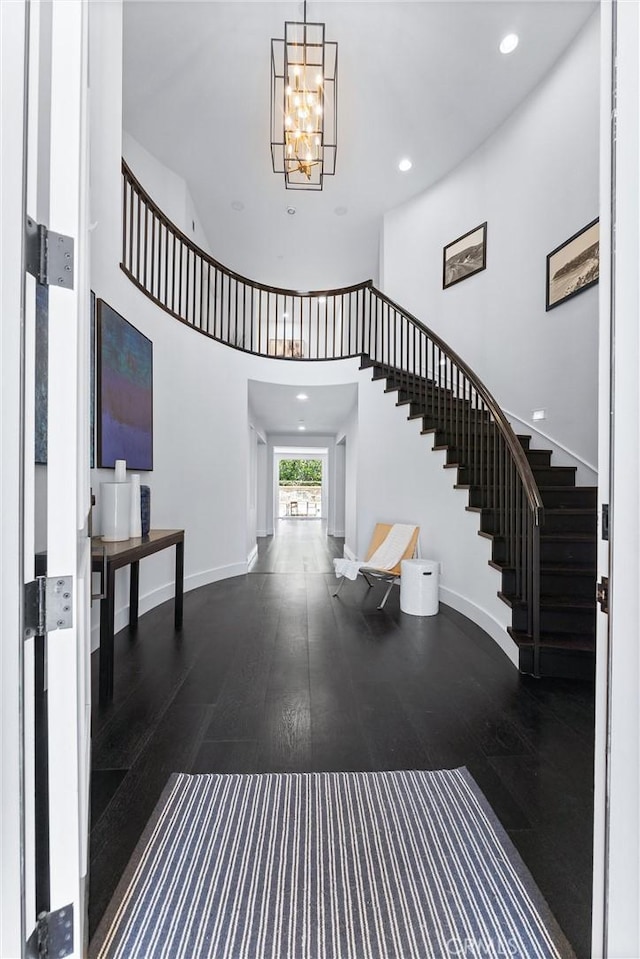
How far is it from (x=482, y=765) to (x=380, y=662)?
1026 mm

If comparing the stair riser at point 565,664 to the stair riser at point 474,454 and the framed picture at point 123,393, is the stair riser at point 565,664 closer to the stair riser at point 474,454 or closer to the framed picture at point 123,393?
the stair riser at point 474,454

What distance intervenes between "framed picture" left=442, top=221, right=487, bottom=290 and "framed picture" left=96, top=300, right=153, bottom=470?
411 centimetres

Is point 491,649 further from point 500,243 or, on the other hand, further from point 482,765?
point 500,243

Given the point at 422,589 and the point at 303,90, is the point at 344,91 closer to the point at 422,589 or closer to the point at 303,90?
the point at 303,90

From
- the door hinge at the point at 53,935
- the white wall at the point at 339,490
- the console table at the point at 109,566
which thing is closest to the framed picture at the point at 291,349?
the white wall at the point at 339,490

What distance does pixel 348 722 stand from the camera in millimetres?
2039

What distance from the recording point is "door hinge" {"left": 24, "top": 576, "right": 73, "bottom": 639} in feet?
2.75

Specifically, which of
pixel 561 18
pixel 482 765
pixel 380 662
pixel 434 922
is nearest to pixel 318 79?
pixel 561 18

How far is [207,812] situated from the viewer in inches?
58.6

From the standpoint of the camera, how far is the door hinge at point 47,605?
0.84m

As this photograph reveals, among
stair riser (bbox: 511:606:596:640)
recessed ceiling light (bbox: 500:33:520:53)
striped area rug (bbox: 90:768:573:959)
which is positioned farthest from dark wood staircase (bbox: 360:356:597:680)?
recessed ceiling light (bbox: 500:33:520:53)

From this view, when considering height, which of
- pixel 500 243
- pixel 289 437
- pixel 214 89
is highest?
pixel 214 89

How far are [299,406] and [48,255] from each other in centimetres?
586

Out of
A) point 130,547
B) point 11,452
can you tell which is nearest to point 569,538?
point 130,547
